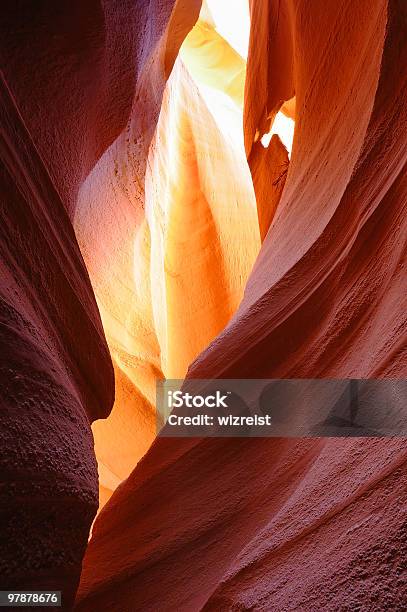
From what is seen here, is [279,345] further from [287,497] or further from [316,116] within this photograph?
[316,116]

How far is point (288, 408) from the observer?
1540mm

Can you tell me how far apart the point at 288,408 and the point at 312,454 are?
0.52ft

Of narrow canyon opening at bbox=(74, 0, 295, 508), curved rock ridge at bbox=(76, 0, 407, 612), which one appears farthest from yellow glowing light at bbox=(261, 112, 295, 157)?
curved rock ridge at bbox=(76, 0, 407, 612)

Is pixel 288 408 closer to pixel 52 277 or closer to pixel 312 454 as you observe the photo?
pixel 312 454

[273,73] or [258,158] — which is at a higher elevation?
[273,73]

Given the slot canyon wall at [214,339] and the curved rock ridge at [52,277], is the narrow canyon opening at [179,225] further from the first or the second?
the curved rock ridge at [52,277]

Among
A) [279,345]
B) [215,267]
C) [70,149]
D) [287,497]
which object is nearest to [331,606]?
[287,497]

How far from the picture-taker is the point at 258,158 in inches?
133

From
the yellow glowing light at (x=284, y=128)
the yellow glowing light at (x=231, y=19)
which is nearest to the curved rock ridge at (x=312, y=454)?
the yellow glowing light at (x=284, y=128)

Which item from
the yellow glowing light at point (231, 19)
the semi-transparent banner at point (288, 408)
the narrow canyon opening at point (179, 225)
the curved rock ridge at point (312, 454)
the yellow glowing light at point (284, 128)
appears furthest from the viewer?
the yellow glowing light at point (231, 19)

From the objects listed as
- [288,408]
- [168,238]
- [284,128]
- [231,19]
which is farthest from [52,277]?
[231,19]

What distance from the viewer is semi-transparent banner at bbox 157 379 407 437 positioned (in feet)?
3.91

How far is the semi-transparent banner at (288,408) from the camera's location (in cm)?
119

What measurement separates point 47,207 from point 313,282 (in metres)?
0.70
